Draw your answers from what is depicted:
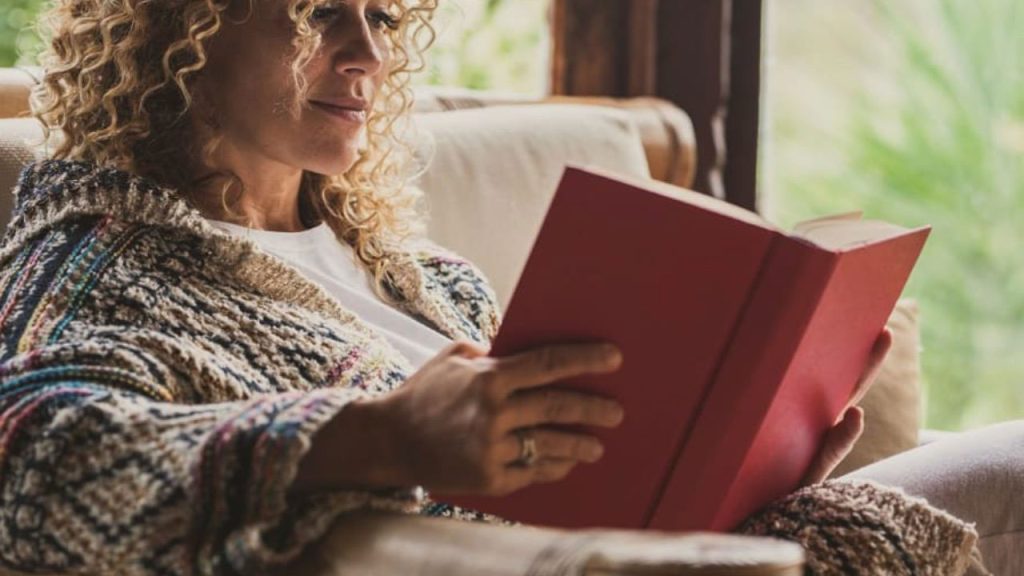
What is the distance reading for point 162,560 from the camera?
1.02 metres

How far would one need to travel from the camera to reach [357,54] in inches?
57.3

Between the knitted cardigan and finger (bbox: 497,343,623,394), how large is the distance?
0.12 m

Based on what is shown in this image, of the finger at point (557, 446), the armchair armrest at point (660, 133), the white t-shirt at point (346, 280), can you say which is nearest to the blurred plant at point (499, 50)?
the armchair armrest at point (660, 133)

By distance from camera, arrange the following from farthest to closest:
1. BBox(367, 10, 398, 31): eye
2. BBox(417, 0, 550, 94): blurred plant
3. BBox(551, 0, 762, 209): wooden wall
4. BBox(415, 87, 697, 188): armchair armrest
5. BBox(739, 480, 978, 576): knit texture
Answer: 1. BBox(417, 0, 550, 94): blurred plant
2. BBox(551, 0, 762, 209): wooden wall
3. BBox(415, 87, 697, 188): armchair armrest
4. BBox(367, 10, 398, 31): eye
5. BBox(739, 480, 978, 576): knit texture

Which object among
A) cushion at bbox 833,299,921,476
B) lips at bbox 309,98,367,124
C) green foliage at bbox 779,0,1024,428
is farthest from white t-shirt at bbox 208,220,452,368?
green foliage at bbox 779,0,1024,428

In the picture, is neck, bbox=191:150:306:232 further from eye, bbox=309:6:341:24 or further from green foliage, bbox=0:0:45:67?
green foliage, bbox=0:0:45:67

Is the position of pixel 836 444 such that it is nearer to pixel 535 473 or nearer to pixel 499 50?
pixel 535 473

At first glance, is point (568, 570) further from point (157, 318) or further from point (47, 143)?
point (47, 143)

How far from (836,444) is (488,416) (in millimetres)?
458

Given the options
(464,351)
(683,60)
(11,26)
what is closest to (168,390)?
(464,351)

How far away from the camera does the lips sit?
56.9 inches

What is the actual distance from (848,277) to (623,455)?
221 mm

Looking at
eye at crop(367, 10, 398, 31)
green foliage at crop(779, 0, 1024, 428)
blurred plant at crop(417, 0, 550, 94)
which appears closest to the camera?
eye at crop(367, 10, 398, 31)

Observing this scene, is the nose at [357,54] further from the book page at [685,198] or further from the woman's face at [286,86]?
the book page at [685,198]
